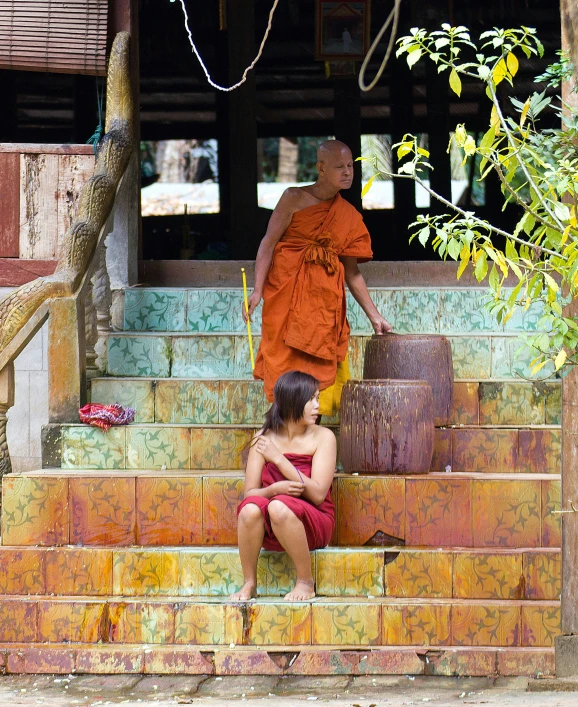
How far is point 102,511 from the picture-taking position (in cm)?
541

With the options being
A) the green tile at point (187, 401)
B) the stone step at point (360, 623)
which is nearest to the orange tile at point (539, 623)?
the stone step at point (360, 623)

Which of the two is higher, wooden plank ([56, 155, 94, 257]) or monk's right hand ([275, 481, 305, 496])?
wooden plank ([56, 155, 94, 257])

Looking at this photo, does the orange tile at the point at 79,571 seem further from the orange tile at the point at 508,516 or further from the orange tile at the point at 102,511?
the orange tile at the point at 508,516

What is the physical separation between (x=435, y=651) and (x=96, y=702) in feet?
4.64

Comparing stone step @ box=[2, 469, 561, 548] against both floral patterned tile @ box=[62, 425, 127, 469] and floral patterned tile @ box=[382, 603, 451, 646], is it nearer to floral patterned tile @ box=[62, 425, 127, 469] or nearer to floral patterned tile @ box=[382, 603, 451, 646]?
floral patterned tile @ box=[62, 425, 127, 469]

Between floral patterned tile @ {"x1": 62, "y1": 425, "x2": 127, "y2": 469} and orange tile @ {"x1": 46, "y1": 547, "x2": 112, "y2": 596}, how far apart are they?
73cm

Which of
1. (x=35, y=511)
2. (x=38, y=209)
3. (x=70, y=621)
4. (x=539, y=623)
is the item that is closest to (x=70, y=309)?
(x=35, y=511)

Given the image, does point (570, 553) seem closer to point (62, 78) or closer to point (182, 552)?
point (182, 552)

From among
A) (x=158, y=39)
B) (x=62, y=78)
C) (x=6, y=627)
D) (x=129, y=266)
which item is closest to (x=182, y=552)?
(x=6, y=627)

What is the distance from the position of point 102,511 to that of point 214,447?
2.39 ft

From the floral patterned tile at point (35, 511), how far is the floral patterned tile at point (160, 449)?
543mm

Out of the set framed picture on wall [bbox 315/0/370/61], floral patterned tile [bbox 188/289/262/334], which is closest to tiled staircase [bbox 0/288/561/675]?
floral patterned tile [bbox 188/289/262/334]

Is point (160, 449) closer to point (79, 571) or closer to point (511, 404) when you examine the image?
point (79, 571)

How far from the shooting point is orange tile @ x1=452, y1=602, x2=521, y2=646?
484cm
